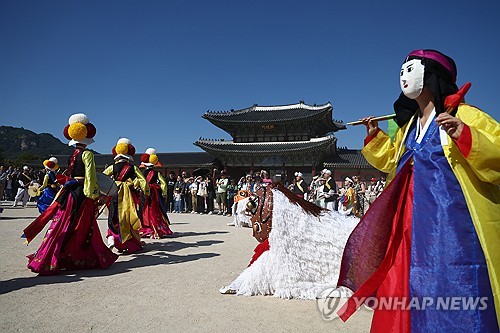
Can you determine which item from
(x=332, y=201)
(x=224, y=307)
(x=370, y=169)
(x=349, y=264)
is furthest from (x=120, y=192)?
(x=370, y=169)

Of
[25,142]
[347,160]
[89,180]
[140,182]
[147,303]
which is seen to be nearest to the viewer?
[147,303]

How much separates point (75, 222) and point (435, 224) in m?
4.74

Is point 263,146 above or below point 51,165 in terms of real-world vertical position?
above

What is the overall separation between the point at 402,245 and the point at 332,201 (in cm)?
830

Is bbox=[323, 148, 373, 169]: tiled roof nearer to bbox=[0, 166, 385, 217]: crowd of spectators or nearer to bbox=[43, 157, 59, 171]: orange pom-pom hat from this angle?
bbox=[0, 166, 385, 217]: crowd of spectators

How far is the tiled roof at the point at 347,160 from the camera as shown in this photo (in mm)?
24484

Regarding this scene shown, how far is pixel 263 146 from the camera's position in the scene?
26.9 metres

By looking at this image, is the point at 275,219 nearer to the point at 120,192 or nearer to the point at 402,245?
the point at 402,245

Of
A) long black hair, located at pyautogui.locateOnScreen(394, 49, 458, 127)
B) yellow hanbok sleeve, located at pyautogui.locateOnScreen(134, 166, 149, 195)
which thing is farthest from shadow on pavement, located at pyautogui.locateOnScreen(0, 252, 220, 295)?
long black hair, located at pyautogui.locateOnScreen(394, 49, 458, 127)

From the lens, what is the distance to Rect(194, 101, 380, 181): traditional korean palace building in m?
24.9

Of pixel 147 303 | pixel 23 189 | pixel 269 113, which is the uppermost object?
pixel 269 113

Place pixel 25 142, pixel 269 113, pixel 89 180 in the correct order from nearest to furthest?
1. pixel 89 180
2. pixel 269 113
3. pixel 25 142

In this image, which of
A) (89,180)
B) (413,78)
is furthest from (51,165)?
(413,78)

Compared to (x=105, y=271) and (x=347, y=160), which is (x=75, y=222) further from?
(x=347, y=160)
